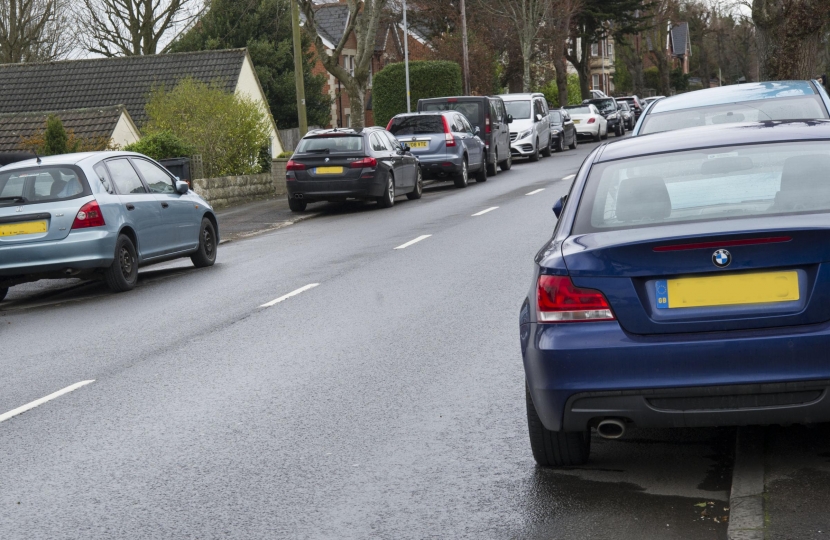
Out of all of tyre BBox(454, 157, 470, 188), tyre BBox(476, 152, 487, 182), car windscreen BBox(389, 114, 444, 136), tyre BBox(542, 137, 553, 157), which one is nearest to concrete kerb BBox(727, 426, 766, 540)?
tyre BBox(454, 157, 470, 188)

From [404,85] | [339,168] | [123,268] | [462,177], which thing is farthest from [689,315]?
[404,85]

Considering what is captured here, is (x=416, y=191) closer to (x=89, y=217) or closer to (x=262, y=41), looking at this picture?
(x=89, y=217)

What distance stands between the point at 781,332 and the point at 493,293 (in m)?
6.75

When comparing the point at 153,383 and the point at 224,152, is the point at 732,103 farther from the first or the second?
the point at 224,152

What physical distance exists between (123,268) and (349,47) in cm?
6750

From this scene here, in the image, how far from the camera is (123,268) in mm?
14000

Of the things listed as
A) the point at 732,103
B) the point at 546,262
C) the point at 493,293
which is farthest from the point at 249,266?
the point at 546,262

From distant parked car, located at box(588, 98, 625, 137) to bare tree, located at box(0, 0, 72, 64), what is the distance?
2445 centimetres

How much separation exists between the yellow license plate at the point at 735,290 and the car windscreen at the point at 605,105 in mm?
52431

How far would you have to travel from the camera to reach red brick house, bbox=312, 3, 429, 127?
72.9m

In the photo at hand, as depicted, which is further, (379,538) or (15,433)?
(15,433)

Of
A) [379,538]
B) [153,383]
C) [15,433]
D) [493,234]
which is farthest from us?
[493,234]

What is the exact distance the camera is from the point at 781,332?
16.3ft

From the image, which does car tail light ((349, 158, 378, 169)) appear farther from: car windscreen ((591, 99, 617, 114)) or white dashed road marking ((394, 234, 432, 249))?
car windscreen ((591, 99, 617, 114))
